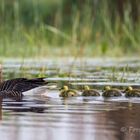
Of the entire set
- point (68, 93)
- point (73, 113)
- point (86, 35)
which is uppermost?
point (86, 35)

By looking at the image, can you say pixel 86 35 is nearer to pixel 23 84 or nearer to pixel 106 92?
pixel 23 84

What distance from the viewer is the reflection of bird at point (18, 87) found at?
41.8 ft

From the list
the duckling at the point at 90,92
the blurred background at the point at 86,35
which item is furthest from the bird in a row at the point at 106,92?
the blurred background at the point at 86,35

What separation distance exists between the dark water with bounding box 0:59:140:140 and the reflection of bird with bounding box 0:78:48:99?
0.35 feet

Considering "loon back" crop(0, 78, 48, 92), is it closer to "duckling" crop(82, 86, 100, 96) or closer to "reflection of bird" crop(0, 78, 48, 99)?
"reflection of bird" crop(0, 78, 48, 99)

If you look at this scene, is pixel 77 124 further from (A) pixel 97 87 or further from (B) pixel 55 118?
(A) pixel 97 87

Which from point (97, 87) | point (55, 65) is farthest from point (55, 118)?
point (55, 65)

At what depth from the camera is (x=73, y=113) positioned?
→ 1026 centimetres

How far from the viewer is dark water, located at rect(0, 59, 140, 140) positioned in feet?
28.0

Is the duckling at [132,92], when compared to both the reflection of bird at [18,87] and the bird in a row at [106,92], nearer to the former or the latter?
the bird in a row at [106,92]

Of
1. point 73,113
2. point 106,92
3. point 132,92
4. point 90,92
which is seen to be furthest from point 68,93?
point 73,113

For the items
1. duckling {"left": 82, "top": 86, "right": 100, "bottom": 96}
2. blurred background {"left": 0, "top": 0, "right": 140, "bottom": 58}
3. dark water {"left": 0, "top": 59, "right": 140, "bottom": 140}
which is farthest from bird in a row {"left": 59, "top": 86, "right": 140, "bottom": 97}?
blurred background {"left": 0, "top": 0, "right": 140, "bottom": 58}

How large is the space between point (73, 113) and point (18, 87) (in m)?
2.73

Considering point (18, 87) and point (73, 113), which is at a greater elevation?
point (18, 87)
